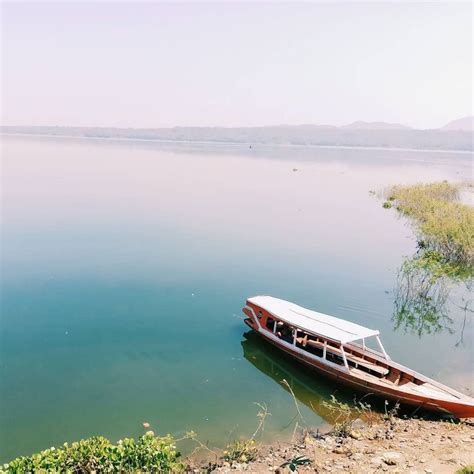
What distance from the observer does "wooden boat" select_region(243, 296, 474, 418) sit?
578 inches

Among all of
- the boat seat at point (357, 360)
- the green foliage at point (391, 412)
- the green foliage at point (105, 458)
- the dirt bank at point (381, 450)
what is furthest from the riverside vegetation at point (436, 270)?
the green foliage at point (105, 458)

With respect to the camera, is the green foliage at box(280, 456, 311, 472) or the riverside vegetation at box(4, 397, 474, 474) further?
the green foliage at box(280, 456, 311, 472)

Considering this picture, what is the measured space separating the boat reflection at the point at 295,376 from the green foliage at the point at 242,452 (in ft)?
12.3

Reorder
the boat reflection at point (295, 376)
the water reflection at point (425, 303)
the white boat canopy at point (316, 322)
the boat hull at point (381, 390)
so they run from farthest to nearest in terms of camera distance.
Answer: the water reflection at point (425, 303) < the white boat canopy at point (316, 322) < the boat reflection at point (295, 376) < the boat hull at point (381, 390)

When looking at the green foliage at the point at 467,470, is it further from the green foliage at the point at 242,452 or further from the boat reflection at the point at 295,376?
the green foliage at the point at 242,452

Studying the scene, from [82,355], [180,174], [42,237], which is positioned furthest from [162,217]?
[180,174]

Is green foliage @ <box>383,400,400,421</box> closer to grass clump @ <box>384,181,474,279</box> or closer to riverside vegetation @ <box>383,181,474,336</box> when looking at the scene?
riverside vegetation @ <box>383,181,474,336</box>

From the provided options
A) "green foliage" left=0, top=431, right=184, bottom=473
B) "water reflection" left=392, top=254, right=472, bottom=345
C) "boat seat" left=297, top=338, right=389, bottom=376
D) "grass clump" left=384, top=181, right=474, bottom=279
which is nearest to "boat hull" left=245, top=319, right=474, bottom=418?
"boat seat" left=297, top=338, right=389, bottom=376

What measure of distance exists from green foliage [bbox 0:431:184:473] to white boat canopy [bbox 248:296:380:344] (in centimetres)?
786

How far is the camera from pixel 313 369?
17.5 meters

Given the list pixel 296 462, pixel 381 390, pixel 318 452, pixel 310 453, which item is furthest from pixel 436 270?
pixel 296 462

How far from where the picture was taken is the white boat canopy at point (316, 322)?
16.5m

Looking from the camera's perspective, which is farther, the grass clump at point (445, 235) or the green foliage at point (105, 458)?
the grass clump at point (445, 235)

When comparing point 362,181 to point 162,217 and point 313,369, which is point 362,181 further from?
point 313,369
